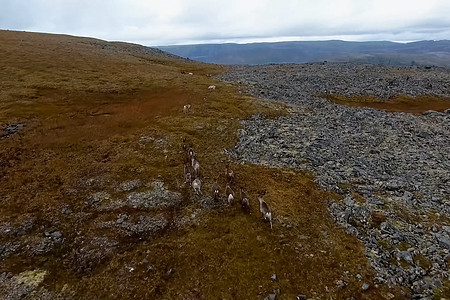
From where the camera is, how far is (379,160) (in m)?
28.4

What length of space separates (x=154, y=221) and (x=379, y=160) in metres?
19.7

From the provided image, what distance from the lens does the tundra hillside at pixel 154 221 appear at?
15.9m

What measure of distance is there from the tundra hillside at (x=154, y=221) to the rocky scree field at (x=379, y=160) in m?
1.23

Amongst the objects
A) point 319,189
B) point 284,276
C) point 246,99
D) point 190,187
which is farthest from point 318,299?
point 246,99

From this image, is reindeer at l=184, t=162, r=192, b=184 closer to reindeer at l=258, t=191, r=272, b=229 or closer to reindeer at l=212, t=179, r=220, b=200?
reindeer at l=212, t=179, r=220, b=200

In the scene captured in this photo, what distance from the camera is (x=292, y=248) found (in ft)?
59.0

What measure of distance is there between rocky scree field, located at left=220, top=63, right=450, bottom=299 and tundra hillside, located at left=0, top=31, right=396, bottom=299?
1.23 m

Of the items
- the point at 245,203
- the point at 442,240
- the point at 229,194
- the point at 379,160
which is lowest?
the point at 442,240

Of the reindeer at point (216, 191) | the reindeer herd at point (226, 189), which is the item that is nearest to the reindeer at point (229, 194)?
the reindeer herd at point (226, 189)

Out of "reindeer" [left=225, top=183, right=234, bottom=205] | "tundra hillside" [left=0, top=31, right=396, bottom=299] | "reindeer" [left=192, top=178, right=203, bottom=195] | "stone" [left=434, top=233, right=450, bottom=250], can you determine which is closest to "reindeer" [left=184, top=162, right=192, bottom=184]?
"tundra hillside" [left=0, top=31, right=396, bottom=299]

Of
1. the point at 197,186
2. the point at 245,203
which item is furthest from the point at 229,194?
the point at 197,186

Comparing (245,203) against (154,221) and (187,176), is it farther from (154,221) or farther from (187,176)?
(154,221)

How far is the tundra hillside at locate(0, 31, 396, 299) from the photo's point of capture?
15938 mm

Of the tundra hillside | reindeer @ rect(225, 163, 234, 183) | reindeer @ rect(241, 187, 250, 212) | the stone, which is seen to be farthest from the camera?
reindeer @ rect(225, 163, 234, 183)
